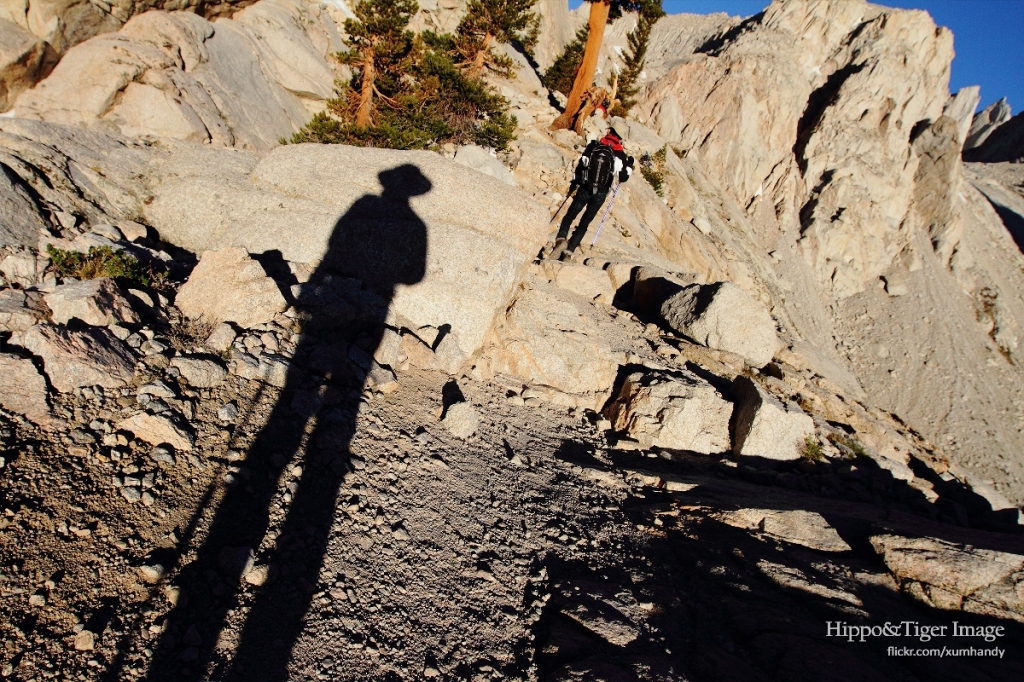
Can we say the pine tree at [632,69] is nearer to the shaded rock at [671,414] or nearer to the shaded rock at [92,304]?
the shaded rock at [671,414]

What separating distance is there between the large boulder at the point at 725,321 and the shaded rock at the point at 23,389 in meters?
11.8

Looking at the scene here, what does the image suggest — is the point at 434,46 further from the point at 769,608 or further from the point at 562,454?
the point at 769,608

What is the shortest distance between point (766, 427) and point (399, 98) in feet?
51.1

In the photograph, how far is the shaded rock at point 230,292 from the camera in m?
6.03

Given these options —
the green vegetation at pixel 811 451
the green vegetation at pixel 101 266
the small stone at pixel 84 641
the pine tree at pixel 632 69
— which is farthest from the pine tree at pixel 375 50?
the pine tree at pixel 632 69

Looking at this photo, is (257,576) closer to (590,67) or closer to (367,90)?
(367,90)

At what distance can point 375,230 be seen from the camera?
26.9ft

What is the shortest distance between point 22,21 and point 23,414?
39.2 feet

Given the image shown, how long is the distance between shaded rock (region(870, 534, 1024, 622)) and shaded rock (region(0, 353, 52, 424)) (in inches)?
337

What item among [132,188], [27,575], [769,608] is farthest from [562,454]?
[132,188]

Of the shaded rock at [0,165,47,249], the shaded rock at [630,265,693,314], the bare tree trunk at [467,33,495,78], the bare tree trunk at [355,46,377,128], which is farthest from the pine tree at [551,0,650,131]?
the shaded rock at [0,165,47,249]

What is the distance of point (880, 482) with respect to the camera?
9.52 meters

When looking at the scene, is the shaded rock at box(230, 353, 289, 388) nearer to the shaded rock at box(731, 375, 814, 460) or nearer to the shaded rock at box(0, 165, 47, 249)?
the shaded rock at box(0, 165, 47, 249)

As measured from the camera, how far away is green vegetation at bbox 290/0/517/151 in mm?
14875
